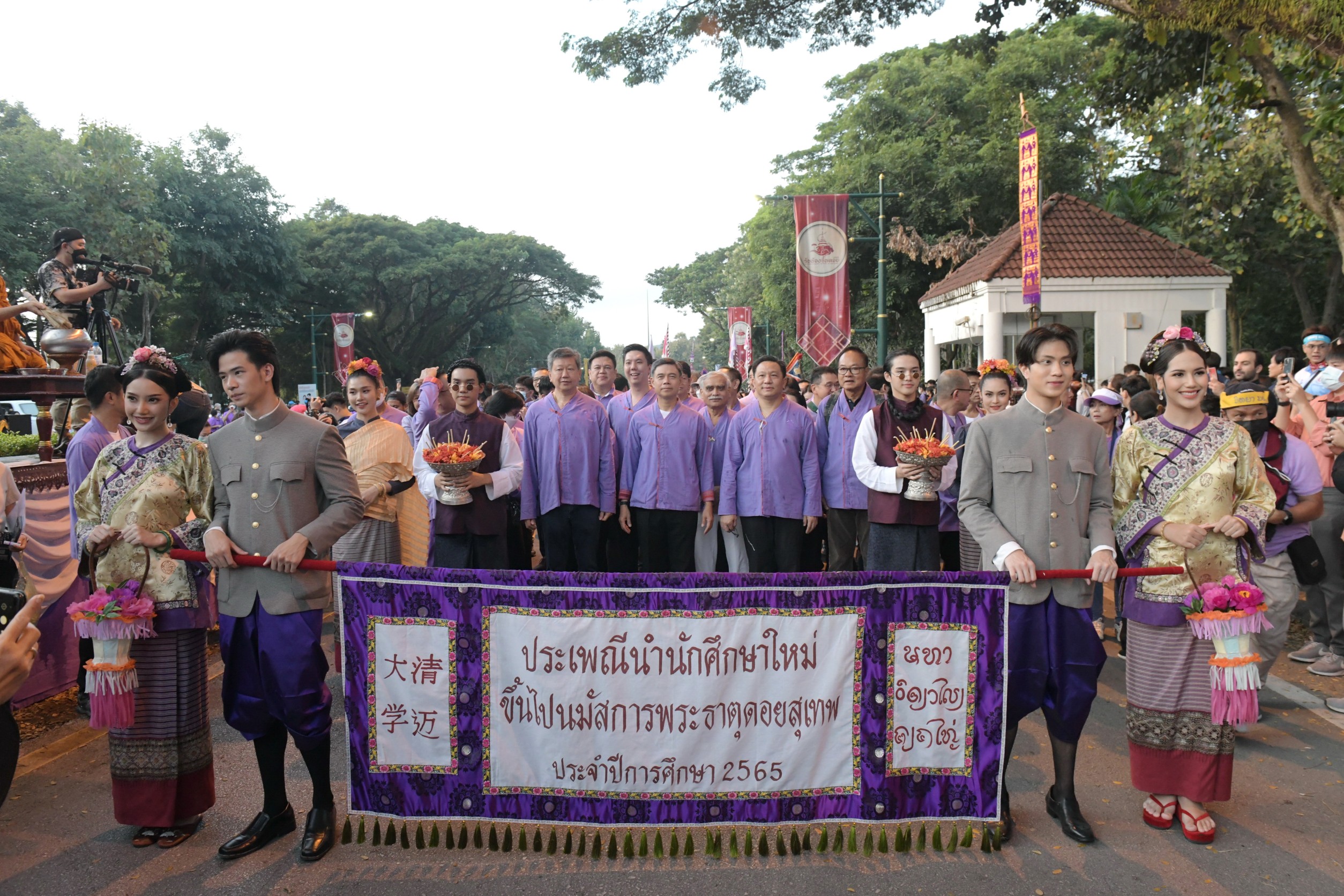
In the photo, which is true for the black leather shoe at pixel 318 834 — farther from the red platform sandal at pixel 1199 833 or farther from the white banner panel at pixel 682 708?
the red platform sandal at pixel 1199 833

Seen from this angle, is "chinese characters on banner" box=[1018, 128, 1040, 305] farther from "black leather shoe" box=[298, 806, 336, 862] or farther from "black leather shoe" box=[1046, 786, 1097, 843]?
"black leather shoe" box=[298, 806, 336, 862]

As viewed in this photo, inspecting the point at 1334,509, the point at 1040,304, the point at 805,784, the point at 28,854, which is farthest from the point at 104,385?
the point at 1040,304

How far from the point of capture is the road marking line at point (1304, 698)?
4.87m

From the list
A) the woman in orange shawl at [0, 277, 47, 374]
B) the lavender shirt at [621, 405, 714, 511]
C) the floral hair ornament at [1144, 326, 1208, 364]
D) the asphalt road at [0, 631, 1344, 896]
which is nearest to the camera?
the asphalt road at [0, 631, 1344, 896]

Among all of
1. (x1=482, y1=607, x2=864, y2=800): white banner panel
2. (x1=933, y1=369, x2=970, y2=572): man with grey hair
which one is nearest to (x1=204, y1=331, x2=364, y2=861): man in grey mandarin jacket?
(x1=482, y1=607, x2=864, y2=800): white banner panel

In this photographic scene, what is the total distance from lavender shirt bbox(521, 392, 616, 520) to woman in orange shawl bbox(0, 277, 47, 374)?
14.5 feet

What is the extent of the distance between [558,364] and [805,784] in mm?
3714

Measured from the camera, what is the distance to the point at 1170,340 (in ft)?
12.8

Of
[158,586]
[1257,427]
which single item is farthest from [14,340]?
[1257,427]

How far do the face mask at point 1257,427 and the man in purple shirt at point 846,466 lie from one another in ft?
7.02

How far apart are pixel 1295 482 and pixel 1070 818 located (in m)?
2.45

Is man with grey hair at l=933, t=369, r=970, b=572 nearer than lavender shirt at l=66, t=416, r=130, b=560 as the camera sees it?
No

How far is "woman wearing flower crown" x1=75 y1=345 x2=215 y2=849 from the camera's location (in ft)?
11.9

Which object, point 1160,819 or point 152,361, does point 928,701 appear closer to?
point 1160,819
